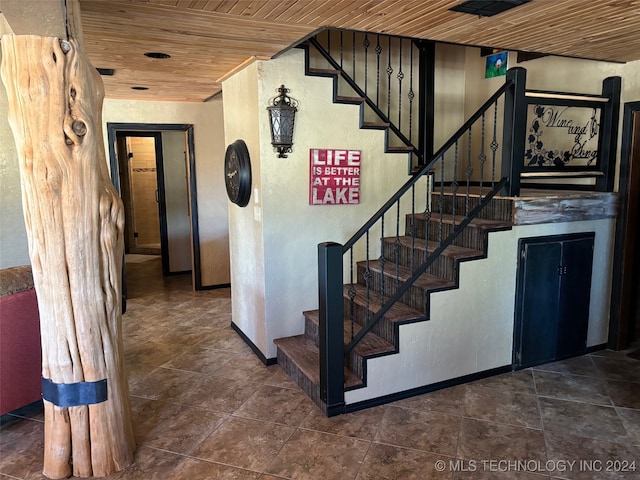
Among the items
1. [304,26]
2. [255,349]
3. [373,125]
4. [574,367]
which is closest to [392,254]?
[373,125]

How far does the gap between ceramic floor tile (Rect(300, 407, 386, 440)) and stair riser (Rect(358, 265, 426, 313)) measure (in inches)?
30.3

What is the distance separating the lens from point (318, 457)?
8.06ft

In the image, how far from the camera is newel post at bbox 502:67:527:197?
319 centimetres

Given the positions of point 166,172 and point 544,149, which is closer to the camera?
point 544,149

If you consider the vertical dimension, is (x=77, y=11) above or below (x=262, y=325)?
above

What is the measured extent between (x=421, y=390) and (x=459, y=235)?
3.88ft

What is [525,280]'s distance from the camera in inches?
132

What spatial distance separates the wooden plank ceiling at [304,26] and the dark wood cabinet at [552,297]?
1414mm

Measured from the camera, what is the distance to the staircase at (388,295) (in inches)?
119

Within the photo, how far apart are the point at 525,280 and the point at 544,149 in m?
1.29

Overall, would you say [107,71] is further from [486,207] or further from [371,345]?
[486,207]

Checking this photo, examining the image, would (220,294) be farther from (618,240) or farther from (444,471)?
(618,240)

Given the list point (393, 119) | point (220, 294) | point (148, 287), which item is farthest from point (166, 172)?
point (393, 119)

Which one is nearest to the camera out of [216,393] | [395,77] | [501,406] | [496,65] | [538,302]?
[501,406]
